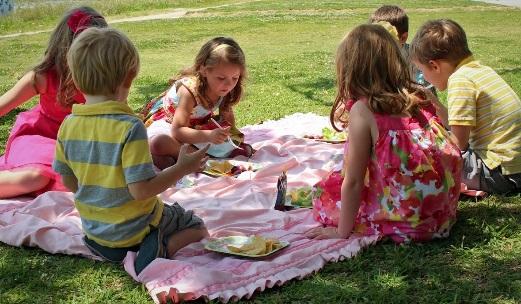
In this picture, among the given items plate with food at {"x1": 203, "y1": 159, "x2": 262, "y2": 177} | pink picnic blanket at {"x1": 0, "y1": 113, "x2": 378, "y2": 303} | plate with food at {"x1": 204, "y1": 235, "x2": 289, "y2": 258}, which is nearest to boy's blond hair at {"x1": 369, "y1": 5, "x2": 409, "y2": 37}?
pink picnic blanket at {"x1": 0, "y1": 113, "x2": 378, "y2": 303}

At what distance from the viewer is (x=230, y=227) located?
3.54 meters

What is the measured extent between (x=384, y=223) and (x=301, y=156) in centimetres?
169

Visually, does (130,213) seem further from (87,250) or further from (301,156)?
(301,156)

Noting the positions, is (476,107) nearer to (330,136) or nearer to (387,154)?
(387,154)

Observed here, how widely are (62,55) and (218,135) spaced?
3.91ft

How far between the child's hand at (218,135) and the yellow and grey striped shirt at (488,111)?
62.2 inches

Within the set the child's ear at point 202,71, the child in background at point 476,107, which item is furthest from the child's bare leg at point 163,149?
the child in background at point 476,107

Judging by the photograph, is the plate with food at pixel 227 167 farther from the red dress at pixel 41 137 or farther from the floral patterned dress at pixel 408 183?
the floral patterned dress at pixel 408 183

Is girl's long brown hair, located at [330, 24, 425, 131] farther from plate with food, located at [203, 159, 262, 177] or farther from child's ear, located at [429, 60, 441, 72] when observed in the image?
plate with food, located at [203, 159, 262, 177]

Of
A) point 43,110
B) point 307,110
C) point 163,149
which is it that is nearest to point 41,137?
point 43,110

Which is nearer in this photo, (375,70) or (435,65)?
(375,70)

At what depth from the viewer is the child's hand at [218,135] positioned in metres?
4.45

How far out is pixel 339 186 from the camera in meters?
3.40

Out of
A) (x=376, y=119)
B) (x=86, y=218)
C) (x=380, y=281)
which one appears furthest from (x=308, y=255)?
(x=86, y=218)
